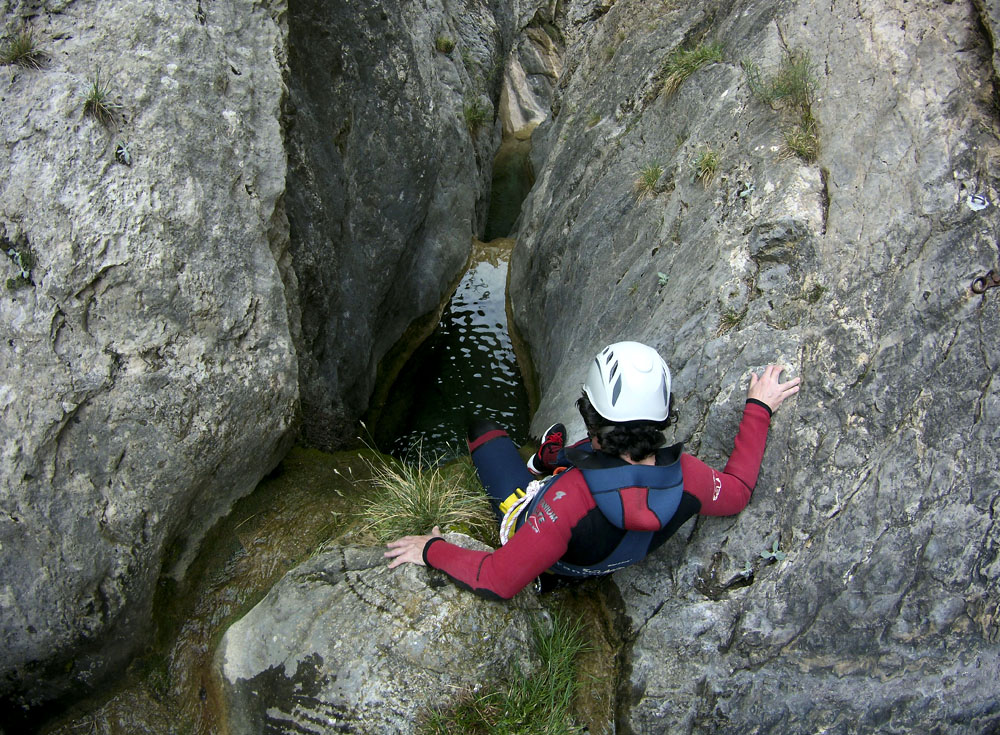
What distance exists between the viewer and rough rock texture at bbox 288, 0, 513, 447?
488 cm

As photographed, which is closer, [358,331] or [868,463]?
[868,463]

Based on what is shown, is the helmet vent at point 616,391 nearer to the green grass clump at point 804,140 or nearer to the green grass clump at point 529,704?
the green grass clump at point 529,704

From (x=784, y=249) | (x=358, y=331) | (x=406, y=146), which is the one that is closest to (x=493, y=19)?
(x=406, y=146)

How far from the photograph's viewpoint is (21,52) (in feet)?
11.2

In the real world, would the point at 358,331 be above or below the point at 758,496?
above

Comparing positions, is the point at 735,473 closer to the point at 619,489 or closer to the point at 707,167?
the point at 619,489

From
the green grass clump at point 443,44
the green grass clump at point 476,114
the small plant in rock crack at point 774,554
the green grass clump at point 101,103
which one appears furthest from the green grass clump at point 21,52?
the green grass clump at point 476,114

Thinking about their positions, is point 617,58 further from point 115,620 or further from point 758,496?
point 115,620

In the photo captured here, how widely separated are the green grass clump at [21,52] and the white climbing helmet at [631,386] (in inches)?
128

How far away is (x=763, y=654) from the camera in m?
3.21

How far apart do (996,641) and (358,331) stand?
4854 millimetres

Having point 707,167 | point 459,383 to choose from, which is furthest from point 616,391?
point 459,383

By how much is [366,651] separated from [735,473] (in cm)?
190

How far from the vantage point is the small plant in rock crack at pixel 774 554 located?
3.19 m
